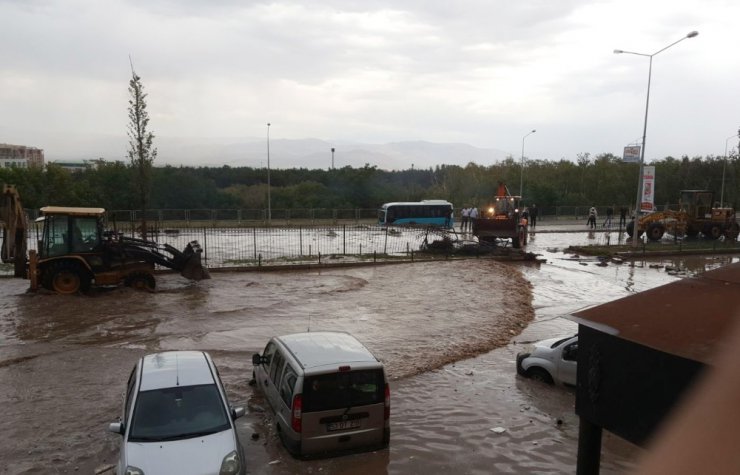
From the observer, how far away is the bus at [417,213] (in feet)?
164

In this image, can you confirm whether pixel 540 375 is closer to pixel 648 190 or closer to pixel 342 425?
pixel 342 425

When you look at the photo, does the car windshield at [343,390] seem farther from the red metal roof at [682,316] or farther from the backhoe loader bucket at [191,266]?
the backhoe loader bucket at [191,266]

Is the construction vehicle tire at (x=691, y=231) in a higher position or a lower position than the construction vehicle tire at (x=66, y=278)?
higher

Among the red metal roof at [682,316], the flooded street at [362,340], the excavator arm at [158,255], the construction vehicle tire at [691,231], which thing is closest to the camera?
the red metal roof at [682,316]

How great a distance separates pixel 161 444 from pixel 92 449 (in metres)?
2.25

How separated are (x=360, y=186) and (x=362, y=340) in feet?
198

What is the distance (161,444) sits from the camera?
6.67 metres

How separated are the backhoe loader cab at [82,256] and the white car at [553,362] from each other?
45.3 ft

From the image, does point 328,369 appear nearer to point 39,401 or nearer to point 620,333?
point 620,333

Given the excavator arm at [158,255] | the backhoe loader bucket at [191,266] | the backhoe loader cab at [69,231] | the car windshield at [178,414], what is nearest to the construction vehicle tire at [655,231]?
the excavator arm at [158,255]

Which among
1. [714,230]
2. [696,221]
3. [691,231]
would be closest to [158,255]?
[696,221]

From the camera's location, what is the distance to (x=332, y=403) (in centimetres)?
752

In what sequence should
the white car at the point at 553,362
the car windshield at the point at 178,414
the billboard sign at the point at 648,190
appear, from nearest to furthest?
the car windshield at the point at 178,414 → the white car at the point at 553,362 → the billboard sign at the point at 648,190

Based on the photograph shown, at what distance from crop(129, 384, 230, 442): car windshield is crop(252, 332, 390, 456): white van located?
98 cm
